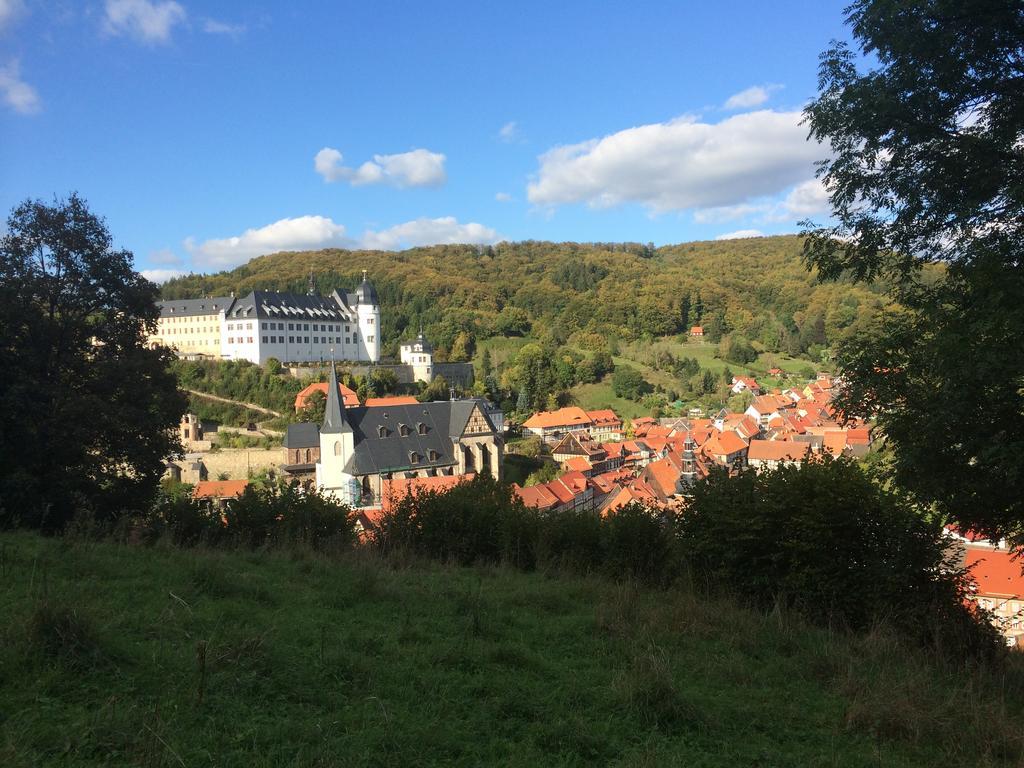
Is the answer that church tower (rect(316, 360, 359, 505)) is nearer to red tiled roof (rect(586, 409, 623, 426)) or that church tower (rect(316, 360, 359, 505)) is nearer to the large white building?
the large white building

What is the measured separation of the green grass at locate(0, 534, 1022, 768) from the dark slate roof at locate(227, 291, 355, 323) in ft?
202

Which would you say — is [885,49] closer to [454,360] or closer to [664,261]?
[454,360]

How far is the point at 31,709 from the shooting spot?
352 cm

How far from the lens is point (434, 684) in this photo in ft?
14.8

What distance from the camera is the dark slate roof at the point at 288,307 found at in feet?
210

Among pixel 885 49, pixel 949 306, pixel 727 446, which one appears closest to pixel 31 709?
pixel 949 306

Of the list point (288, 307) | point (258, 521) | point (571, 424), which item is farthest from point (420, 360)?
point (258, 521)

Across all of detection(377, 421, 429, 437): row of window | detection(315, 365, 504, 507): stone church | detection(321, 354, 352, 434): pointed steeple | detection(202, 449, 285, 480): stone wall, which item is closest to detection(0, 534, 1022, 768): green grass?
detection(315, 365, 504, 507): stone church

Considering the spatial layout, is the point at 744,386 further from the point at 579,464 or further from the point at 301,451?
the point at 301,451

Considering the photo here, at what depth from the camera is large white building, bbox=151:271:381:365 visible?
64.2 m

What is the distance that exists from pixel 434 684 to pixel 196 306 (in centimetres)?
7151

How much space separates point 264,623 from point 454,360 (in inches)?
3075

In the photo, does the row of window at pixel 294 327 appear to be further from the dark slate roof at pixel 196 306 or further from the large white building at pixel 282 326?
the dark slate roof at pixel 196 306

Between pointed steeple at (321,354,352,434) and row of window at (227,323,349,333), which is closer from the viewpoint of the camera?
pointed steeple at (321,354,352,434)
